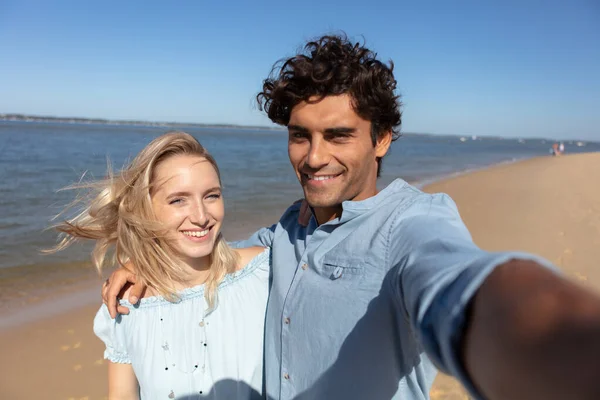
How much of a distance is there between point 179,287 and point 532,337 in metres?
1.96

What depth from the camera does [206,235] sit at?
7.17ft

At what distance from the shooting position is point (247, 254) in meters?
2.46

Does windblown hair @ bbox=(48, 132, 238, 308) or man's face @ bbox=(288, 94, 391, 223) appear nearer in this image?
man's face @ bbox=(288, 94, 391, 223)

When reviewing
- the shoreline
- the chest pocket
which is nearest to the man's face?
the chest pocket

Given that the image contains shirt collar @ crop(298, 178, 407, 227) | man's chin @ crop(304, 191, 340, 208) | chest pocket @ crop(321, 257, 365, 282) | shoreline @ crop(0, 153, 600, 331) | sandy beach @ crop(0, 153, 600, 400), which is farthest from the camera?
shoreline @ crop(0, 153, 600, 331)

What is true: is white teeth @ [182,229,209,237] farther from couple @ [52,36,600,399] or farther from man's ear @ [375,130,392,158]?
man's ear @ [375,130,392,158]

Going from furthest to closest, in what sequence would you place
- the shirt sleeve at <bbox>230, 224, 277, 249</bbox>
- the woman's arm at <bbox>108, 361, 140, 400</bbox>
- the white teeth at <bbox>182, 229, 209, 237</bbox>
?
the shirt sleeve at <bbox>230, 224, 277, 249</bbox>, the white teeth at <bbox>182, 229, 209, 237</bbox>, the woman's arm at <bbox>108, 361, 140, 400</bbox>

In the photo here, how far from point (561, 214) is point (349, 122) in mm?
10002

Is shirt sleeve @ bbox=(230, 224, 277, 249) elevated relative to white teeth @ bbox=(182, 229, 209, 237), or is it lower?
lower

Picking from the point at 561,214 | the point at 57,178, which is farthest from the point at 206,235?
the point at 57,178

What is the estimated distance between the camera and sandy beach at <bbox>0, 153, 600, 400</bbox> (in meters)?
3.78

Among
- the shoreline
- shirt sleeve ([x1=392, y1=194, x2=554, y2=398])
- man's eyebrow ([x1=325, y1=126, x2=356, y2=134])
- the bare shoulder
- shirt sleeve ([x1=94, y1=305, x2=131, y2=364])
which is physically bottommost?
the shoreline

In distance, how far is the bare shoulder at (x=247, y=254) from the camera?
2369 millimetres

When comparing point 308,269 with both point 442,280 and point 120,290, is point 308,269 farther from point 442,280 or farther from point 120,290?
point 120,290
